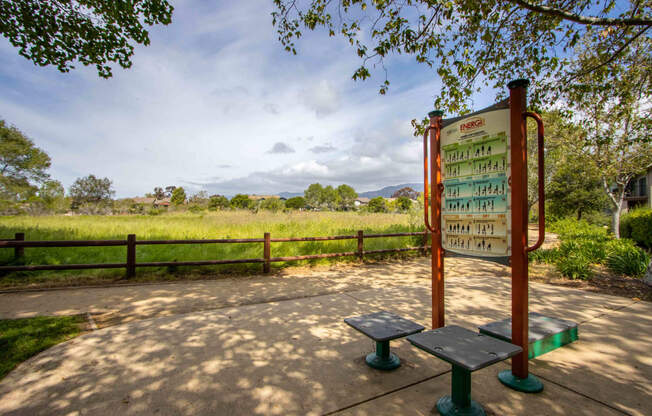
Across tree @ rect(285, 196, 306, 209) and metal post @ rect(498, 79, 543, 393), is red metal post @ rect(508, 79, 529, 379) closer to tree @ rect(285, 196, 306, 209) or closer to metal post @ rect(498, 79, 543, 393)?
metal post @ rect(498, 79, 543, 393)

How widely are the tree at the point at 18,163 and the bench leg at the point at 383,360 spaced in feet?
112

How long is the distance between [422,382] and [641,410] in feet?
5.06

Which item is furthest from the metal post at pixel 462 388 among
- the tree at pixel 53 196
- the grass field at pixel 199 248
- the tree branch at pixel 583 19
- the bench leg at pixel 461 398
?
the tree at pixel 53 196

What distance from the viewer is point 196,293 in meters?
5.66

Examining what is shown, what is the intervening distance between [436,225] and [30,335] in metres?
4.93

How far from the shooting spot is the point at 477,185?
9.23 feet

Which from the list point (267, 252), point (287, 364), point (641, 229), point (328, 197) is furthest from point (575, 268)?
point (328, 197)

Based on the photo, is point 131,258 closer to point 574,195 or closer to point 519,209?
point 519,209

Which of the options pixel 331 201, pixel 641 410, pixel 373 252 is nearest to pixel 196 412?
pixel 641 410

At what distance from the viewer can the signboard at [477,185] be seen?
259 cm

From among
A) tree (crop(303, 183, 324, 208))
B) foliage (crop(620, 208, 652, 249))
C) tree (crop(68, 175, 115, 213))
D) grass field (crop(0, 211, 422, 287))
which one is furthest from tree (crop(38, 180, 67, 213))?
tree (crop(303, 183, 324, 208))

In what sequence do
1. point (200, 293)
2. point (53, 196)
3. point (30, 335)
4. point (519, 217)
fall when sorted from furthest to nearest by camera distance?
point (53, 196)
point (200, 293)
point (30, 335)
point (519, 217)

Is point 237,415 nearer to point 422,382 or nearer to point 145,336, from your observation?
point 422,382

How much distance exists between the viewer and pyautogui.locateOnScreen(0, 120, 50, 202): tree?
24094 millimetres
